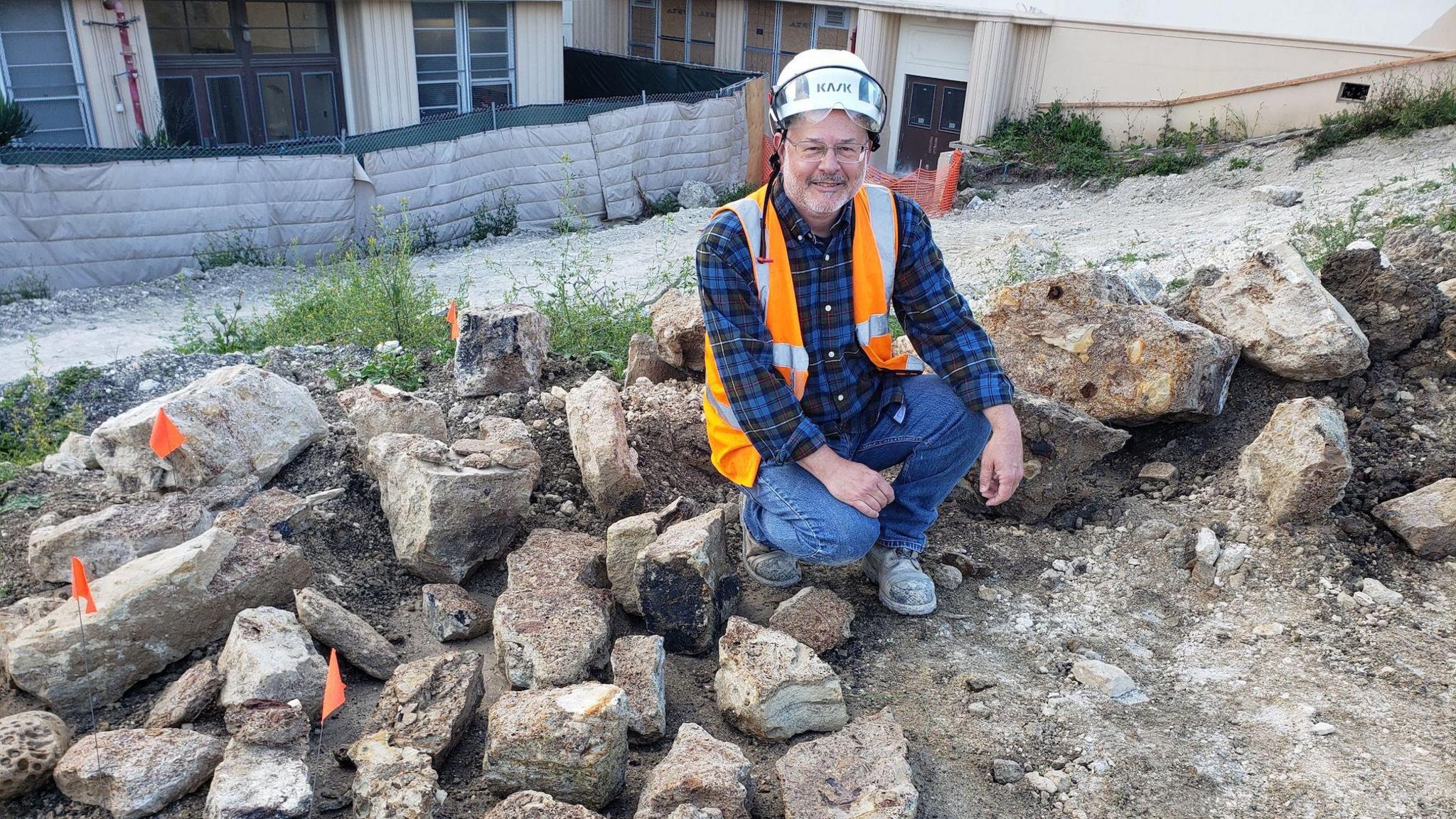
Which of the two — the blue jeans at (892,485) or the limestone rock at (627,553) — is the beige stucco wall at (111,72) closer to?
the limestone rock at (627,553)

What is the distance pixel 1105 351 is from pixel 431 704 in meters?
2.73

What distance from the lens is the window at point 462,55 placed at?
1488cm

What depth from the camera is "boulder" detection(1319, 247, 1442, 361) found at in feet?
12.9

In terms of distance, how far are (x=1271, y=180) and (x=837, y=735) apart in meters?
12.2

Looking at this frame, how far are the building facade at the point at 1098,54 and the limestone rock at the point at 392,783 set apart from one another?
47.8 feet

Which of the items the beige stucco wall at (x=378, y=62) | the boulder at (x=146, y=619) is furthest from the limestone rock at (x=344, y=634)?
the beige stucco wall at (x=378, y=62)

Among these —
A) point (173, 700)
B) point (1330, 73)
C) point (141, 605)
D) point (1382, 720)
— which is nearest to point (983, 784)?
point (1382, 720)

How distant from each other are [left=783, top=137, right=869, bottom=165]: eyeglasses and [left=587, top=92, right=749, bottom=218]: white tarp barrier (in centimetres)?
1150

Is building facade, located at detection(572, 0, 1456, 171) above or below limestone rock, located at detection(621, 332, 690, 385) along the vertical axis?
above

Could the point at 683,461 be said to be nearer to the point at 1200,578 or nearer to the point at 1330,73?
the point at 1200,578

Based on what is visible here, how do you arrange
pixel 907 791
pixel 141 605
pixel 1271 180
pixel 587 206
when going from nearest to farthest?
pixel 907 791 → pixel 141 605 → pixel 1271 180 → pixel 587 206

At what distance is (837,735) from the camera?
2545 millimetres

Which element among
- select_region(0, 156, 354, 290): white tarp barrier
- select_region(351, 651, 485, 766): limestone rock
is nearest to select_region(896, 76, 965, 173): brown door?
select_region(0, 156, 354, 290): white tarp barrier

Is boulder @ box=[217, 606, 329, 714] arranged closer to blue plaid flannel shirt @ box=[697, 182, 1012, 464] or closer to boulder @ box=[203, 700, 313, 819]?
boulder @ box=[203, 700, 313, 819]
